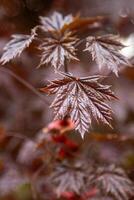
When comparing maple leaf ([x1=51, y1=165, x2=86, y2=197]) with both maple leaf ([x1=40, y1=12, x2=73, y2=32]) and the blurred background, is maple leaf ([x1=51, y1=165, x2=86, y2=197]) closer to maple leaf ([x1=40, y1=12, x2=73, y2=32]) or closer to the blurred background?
the blurred background

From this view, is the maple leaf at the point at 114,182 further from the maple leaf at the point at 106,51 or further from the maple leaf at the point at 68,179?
the maple leaf at the point at 106,51

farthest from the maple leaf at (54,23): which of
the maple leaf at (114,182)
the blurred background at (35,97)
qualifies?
the maple leaf at (114,182)

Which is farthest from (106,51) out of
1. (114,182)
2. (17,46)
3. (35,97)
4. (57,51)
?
(35,97)

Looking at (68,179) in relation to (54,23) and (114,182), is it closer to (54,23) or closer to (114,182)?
(114,182)

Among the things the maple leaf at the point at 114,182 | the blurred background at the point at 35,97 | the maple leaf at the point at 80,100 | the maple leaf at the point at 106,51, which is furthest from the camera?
the blurred background at the point at 35,97

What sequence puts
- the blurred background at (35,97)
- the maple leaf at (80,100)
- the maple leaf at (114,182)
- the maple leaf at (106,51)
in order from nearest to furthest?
the maple leaf at (80,100) → the maple leaf at (106,51) → the maple leaf at (114,182) → the blurred background at (35,97)

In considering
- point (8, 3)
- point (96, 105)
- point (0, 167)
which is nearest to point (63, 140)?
point (0, 167)
